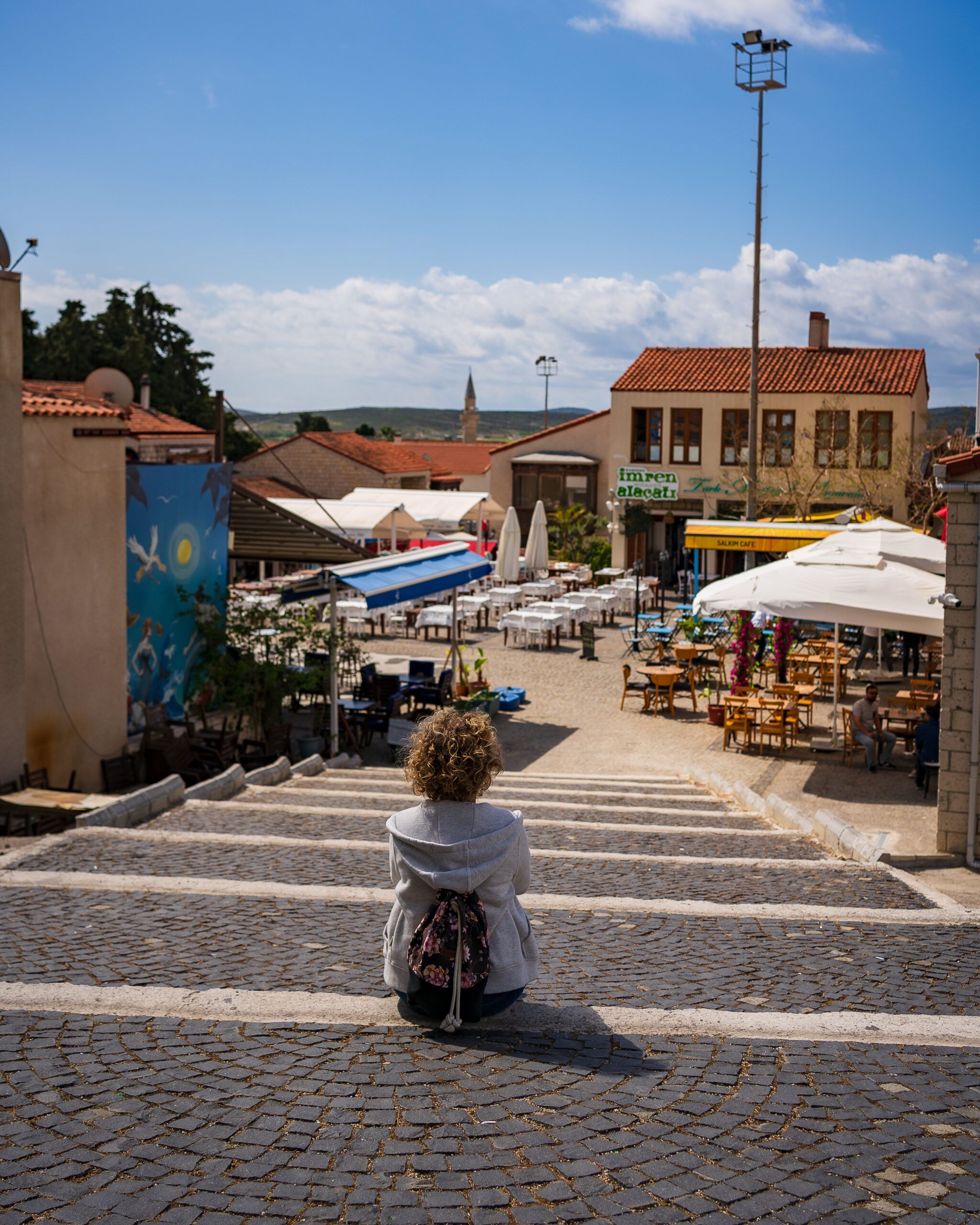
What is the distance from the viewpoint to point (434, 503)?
37.2 meters

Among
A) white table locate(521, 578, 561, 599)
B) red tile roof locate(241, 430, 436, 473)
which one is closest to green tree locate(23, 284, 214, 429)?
red tile roof locate(241, 430, 436, 473)

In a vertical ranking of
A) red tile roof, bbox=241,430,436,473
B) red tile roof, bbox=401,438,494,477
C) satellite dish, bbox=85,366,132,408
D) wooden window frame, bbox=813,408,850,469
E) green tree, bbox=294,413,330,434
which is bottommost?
satellite dish, bbox=85,366,132,408

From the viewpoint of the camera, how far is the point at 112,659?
1330 cm

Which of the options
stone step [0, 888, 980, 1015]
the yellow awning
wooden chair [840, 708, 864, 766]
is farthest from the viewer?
the yellow awning

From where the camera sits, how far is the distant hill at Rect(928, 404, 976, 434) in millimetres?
33969

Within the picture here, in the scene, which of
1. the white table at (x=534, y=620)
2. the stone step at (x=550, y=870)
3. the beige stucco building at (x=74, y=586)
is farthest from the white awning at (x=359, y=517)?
the stone step at (x=550, y=870)

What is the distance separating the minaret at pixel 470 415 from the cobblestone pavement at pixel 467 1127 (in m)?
115

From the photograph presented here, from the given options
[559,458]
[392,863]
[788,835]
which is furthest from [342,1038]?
[559,458]

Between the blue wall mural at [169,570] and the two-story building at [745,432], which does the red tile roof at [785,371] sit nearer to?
the two-story building at [745,432]

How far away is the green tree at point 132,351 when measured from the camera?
51188 mm

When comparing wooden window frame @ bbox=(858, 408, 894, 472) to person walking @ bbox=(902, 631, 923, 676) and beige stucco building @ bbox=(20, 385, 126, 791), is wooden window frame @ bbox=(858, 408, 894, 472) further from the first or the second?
beige stucco building @ bbox=(20, 385, 126, 791)

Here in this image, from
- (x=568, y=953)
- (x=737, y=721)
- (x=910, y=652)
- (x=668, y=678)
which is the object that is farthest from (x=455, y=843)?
(x=910, y=652)

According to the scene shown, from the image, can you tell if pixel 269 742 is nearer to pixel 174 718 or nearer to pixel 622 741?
pixel 174 718

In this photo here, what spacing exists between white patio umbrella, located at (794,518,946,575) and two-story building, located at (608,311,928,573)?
20.2m
